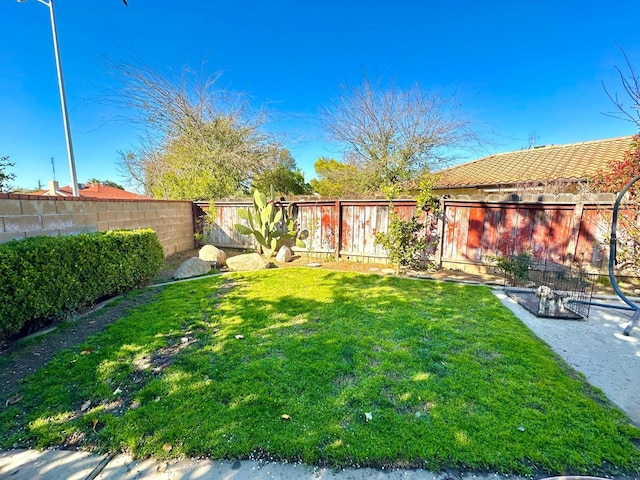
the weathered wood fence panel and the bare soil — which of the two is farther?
the weathered wood fence panel

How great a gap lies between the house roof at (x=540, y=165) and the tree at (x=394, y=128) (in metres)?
1.33

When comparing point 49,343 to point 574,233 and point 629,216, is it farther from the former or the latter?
point 629,216

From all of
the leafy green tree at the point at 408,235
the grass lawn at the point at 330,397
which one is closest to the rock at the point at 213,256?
the grass lawn at the point at 330,397

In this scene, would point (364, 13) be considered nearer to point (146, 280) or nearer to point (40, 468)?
point (146, 280)

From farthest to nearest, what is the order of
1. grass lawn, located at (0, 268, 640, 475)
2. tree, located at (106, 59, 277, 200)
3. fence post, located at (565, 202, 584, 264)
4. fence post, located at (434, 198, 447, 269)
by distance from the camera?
tree, located at (106, 59, 277, 200), fence post, located at (434, 198, 447, 269), fence post, located at (565, 202, 584, 264), grass lawn, located at (0, 268, 640, 475)

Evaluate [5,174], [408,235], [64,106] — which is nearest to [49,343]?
[5,174]

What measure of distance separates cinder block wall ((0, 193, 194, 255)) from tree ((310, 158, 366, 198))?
246 inches

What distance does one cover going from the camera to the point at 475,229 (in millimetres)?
5996

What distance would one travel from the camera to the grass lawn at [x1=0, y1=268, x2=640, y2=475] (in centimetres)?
171

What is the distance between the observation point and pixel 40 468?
1612mm

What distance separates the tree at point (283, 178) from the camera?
1370cm

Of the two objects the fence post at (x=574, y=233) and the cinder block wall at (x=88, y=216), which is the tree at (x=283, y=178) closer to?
the cinder block wall at (x=88, y=216)

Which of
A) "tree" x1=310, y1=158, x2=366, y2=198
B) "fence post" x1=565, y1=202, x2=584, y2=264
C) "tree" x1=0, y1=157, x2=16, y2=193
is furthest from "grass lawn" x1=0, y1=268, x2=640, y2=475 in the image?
"tree" x1=310, y1=158, x2=366, y2=198

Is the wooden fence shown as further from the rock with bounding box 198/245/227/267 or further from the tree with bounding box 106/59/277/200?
the tree with bounding box 106/59/277/200
